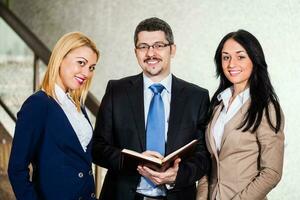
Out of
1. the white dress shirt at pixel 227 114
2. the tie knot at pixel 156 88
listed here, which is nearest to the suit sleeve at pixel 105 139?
the tie knot at pixel 156 88

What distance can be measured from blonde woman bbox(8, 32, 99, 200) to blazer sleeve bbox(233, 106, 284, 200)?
697mm

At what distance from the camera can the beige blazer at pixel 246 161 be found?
72.8 inches

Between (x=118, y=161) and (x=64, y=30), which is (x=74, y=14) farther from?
(x=118, y=161)

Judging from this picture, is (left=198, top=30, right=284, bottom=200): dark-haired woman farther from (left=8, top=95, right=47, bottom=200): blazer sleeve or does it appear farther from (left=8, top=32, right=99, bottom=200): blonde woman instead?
(left=8, top=95, right=47, bottom=200): blazer sleeve

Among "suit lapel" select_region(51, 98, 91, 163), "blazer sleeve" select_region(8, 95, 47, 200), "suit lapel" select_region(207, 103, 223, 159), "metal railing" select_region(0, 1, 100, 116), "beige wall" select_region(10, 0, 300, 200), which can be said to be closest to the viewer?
"blazer sleeve" select_region(8, 95, 47, 200)

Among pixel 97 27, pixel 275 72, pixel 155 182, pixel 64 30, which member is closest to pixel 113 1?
pixel 97 27

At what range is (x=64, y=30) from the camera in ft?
12.8

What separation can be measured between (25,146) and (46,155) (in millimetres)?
105

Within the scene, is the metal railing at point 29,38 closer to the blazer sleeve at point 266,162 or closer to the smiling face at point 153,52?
the smiling face at point 153,52

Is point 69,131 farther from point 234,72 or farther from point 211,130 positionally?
point 234,72

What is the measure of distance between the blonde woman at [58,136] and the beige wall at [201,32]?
1.43 m

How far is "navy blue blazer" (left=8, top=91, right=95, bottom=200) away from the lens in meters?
1.66

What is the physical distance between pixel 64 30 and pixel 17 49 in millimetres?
495

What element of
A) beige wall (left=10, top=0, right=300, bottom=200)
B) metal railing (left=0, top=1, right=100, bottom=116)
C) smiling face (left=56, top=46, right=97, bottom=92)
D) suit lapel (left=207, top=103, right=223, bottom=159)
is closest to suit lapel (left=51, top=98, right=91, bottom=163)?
smiling face (left=56, top=46, right=97, bottom=92)
